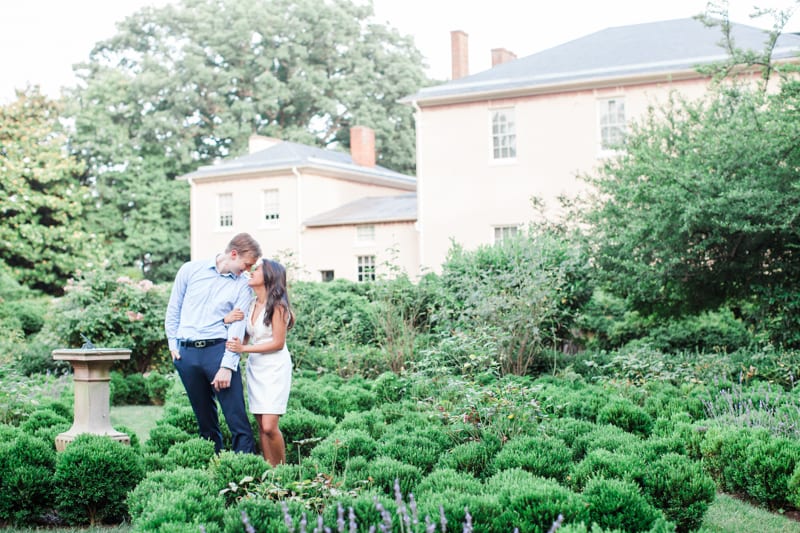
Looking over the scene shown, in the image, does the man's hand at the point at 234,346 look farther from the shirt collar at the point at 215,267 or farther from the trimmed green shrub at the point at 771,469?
the trimmed green shrub at the point at 771,469

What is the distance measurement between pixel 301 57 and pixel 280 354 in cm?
3700

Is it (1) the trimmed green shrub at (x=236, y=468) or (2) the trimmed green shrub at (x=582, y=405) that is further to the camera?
(2) the trimmed green shrub at (x=582, y=405)

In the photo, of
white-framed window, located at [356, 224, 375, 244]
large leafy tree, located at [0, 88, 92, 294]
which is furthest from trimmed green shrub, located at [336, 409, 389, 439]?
large leafy tree, located at [0, 88, 92, 294]

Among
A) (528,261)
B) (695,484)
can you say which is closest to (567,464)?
(695,484)

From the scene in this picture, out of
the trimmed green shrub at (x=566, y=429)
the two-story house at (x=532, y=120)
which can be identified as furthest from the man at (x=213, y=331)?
the two-story house at (x=532, y=120)

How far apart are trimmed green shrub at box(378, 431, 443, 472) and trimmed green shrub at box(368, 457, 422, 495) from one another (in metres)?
0.42

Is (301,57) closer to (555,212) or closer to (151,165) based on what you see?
(151,165)

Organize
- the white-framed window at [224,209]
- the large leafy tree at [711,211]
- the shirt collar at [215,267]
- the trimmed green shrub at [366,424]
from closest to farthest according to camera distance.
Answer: the shirt collar at [215,267]
the trimmed green shrub at [366,424]
the large leafy tree at [711,211]
the white-framed window at [224,209]

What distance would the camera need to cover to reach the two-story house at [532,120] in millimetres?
21656

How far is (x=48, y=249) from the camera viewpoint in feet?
93.9

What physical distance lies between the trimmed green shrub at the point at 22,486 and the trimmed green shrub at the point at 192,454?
2.73ft

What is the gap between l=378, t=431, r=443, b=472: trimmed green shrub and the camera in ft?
18.7

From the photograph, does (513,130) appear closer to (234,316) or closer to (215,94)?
(234,316)

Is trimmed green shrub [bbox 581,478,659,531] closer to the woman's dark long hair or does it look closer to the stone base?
the woman's dark long hair
